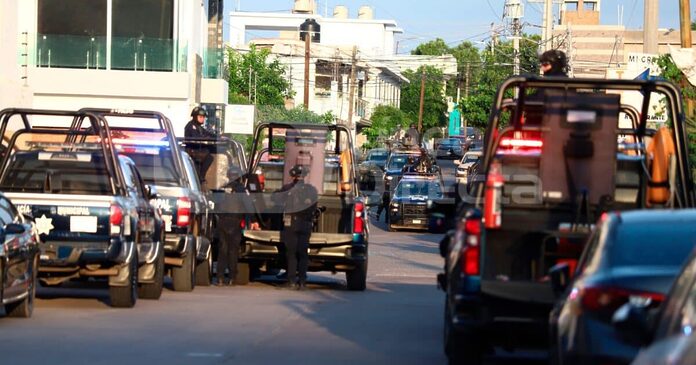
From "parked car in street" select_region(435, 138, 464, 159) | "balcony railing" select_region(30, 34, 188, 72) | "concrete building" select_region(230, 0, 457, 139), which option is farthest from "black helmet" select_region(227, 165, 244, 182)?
"parked car in street" select_region(435, 138, 464, 159)

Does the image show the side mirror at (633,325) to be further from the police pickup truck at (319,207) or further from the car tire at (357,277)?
the car tire at (357,277)

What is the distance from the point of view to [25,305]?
14422 mm

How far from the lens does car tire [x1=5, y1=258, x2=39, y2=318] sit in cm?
1434

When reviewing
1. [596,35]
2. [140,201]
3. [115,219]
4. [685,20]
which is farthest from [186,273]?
[596,35]

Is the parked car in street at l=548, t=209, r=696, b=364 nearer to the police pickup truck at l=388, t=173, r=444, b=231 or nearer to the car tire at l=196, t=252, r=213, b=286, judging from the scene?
the car tire at l=196, t=252, r=213, b=286

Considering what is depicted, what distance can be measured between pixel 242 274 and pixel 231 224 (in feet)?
4.56

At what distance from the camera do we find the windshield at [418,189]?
44.3 m

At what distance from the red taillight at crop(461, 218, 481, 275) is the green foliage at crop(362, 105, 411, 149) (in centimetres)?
8551

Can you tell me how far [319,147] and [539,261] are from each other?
39.6ft

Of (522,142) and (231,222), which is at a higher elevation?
(522,142)

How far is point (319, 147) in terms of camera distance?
22.5 meters

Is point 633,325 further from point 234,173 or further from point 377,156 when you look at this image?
point 377,156

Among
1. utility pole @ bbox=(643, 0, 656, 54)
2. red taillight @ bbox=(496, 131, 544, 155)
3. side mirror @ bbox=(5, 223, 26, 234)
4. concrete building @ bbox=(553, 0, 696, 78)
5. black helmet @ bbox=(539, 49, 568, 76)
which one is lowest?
side mirror @ bbox=(5, 223, 26, 234)

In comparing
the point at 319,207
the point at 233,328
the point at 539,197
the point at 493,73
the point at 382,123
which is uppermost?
the point at 493,73
